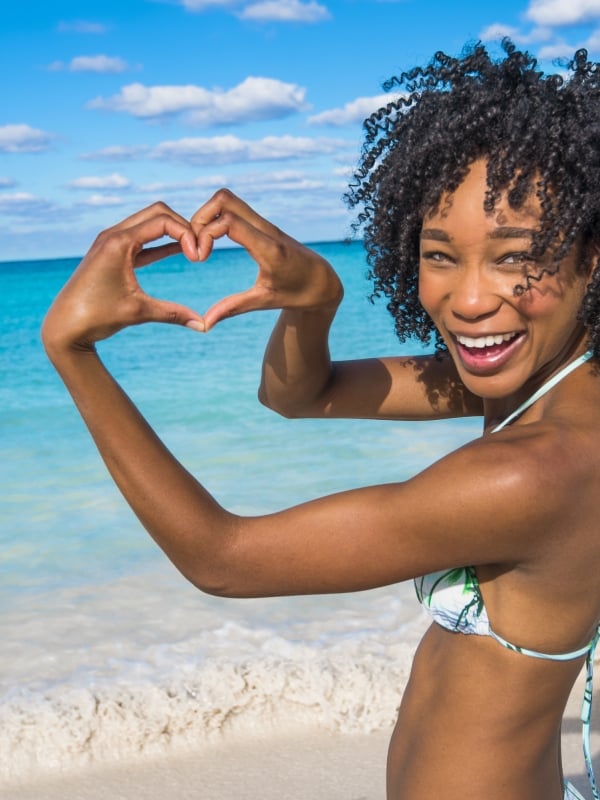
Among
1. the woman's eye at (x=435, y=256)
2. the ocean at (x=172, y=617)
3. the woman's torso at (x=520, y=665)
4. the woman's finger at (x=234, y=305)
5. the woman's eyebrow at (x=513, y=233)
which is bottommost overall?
the ocean at (x=172, y=617)

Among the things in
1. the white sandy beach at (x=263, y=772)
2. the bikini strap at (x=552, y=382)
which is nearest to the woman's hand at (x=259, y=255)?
the bikini strap at (x=552, y=382)

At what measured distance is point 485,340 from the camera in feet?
6.05

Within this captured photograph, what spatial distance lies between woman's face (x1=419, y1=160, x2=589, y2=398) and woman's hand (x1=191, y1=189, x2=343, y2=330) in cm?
23

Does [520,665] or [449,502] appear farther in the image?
[520,665]

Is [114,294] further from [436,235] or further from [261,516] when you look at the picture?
[436,235]

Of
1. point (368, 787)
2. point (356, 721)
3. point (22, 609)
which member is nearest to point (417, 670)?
point (368, 787)

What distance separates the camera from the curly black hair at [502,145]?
1775 millimetres

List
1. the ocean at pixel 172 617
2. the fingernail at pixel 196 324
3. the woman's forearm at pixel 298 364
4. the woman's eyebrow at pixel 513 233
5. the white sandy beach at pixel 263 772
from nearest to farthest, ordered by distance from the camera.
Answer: the fingernail at pixel 196 324 → the woman's eyebrow at pixel 513 233 → the woman's forearm at pixel 298 364 → the white sandy beach at pixel 263 772 → the ocean at pixel 172 617

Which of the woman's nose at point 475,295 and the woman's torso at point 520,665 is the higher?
the woman's nose at point 475,295

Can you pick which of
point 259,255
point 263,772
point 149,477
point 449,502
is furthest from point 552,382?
point 263,772

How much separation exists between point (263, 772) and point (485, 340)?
2.49 meters

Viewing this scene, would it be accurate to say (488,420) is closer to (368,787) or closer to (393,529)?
(393,529)

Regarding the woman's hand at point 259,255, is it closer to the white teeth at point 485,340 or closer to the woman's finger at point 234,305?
the woman's finger at point 234,305

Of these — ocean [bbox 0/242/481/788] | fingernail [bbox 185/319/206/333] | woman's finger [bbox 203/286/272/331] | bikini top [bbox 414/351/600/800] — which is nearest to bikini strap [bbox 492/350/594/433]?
bikini top [bbox 414/351/600/800]
